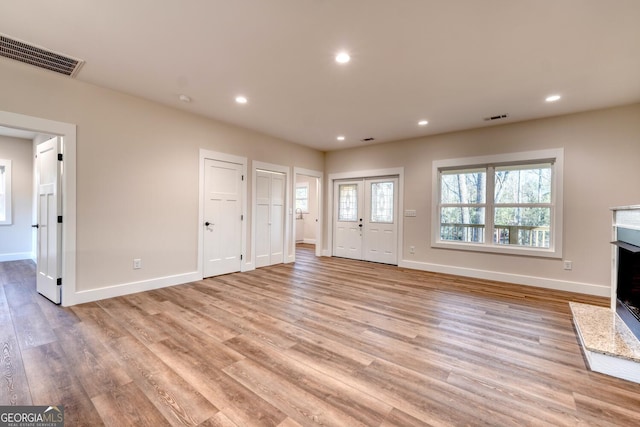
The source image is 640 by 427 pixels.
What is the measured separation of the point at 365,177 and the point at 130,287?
4.93m

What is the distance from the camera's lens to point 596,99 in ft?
11.7

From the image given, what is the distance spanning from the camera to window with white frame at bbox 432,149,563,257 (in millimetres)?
4324

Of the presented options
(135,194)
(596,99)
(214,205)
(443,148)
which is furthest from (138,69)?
(596,99)

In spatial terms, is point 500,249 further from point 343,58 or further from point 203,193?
point 203,193

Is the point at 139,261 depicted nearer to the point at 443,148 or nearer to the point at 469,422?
the point at 469,422

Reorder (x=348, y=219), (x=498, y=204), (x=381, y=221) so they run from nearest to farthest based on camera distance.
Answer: (x=498, y=204), (x=381, y=221), (x=348, y=219)

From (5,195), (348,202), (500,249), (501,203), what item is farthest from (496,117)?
(5,195)

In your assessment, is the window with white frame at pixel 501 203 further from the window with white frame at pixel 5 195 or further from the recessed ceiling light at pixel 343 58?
the window with white frame at pixel 5 195

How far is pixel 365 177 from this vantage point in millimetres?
6398

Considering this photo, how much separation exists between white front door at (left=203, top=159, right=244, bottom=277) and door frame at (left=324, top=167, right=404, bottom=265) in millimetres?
2543

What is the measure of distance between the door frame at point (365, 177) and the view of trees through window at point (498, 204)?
778mm

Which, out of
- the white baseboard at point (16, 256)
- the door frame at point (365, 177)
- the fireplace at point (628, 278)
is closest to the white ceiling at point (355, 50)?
the fireplace at point (628, 278)

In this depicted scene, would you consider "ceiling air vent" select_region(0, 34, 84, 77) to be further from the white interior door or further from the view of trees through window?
the view of trees through window

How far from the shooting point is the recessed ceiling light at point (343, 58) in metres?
2.63
